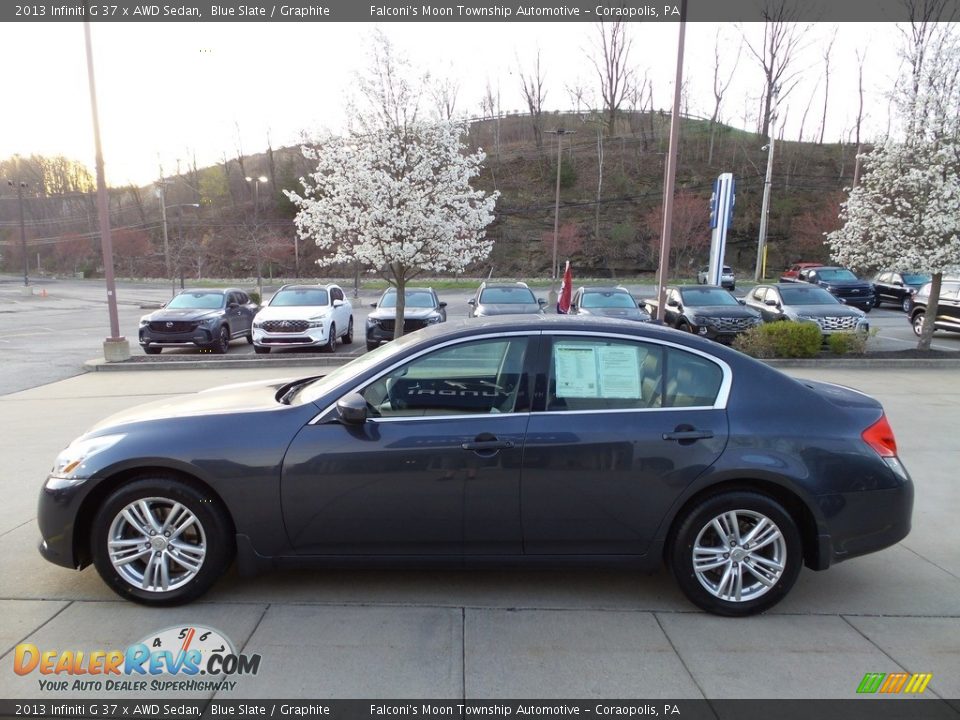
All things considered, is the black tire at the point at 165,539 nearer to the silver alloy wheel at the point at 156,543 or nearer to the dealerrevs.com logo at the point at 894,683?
the silver alloy wheel at the point at 156,543

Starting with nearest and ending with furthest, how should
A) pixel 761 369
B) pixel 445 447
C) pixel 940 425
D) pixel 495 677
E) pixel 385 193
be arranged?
pixel 495 677, pixel 445 447, pixel 761 369, pixel 940 425, pixel 385 193

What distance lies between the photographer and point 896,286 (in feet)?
85.4

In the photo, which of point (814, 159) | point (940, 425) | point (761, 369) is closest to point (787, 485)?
point (761, 369)

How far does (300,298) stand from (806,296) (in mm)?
12937

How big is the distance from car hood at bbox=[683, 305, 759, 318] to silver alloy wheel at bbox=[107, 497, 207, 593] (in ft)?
44.9

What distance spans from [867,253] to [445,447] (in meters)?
12.9

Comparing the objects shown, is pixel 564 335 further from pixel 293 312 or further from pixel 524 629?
pixel 293 312

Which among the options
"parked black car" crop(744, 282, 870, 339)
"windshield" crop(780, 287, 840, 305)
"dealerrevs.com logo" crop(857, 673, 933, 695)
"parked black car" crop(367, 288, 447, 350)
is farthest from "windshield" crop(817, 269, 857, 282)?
"dealerrevs.com logo" crop(857, 673, 933, 695)

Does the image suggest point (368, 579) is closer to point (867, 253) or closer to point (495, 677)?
point (495, 677)

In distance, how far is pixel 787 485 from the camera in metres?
3.30

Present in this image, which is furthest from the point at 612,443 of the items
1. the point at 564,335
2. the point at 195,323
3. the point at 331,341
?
the point at 195,323

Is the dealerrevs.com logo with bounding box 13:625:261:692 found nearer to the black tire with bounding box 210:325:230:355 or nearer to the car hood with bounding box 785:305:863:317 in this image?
the black tire with bounding box 210:325:230:355

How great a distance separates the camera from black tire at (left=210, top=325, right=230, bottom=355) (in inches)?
591

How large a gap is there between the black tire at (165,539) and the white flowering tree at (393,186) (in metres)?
9.75
